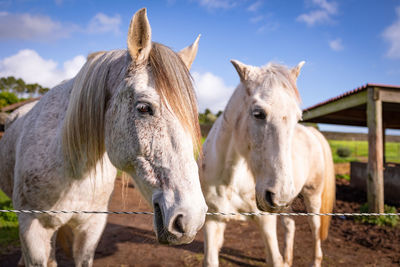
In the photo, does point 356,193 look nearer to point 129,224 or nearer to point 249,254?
point 249,254

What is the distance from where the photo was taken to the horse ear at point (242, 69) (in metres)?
2.45

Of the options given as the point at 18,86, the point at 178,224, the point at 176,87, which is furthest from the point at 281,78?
the point at 18,86

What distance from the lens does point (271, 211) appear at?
75.8 inches

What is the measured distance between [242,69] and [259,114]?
553mm

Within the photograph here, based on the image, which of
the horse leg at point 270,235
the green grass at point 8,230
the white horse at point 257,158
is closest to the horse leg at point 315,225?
the white horse at point 257,158

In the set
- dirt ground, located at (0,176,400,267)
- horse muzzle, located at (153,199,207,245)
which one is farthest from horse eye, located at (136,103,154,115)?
dirt ground, located at (0,176,400,267)

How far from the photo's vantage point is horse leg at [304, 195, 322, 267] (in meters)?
3.37

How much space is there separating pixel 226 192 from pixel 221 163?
299 mm

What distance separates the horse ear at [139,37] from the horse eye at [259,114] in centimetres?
114

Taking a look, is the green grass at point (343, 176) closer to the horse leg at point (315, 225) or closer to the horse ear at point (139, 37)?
the horse leg at point (315, 225)

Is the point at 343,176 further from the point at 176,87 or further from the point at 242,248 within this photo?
the point at 176,87

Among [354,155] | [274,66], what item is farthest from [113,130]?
[354,155]

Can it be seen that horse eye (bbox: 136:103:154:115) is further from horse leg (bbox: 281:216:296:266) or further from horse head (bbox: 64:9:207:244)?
horse leg (bbox: 281:216:296:266)

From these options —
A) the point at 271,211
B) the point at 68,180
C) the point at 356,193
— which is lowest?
the point at 356,193
